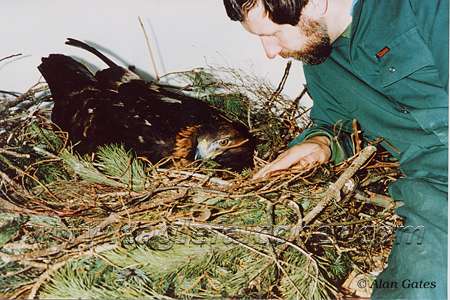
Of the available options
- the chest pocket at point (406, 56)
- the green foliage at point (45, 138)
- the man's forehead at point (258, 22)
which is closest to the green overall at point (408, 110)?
the chest pocket at point (406, 56)

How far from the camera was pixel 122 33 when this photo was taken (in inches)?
32.4

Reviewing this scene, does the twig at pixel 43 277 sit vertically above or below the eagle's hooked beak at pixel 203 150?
below

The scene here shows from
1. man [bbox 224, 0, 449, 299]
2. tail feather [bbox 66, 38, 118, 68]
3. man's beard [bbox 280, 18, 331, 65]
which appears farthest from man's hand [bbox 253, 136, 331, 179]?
tail feather [bbox 66, 38, 118, 68]

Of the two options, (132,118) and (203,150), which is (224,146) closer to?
(203,150)

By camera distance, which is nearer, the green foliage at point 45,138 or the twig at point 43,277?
the twig at point 43,277

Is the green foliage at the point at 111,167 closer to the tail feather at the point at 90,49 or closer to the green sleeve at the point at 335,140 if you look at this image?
the tail feather at the point at 90,49

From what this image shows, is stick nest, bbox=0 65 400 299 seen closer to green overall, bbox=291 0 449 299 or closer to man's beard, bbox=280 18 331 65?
green overall, bbox=291 0 449 299

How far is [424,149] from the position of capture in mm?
816

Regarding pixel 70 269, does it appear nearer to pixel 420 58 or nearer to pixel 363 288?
pixel 363 288

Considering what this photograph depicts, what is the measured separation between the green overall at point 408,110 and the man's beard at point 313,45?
0.6 inches

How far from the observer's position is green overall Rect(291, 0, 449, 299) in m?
0.79

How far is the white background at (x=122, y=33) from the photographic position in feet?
2.68

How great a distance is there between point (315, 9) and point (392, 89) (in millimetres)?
154

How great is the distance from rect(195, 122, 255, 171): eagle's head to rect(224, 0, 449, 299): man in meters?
0.04
